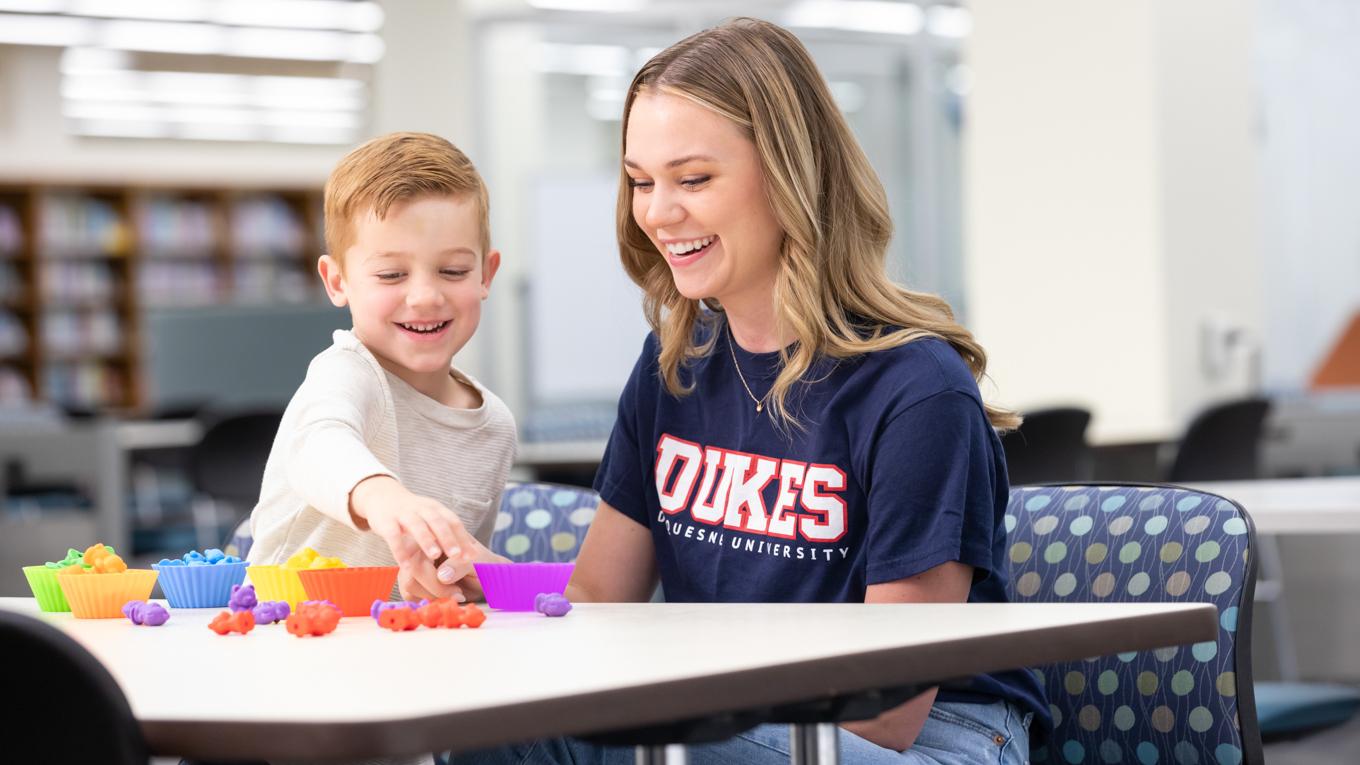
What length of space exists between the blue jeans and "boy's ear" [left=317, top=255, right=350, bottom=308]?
478 mm

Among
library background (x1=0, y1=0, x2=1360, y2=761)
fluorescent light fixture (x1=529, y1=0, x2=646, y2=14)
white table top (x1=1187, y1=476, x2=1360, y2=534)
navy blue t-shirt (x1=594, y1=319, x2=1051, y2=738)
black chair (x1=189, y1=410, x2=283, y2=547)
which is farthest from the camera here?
fluorescent light fixture (x1=529, y1=0, x2=646, y2=14)

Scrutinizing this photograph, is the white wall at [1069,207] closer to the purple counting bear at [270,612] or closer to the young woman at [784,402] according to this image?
the young woman at [784,402]

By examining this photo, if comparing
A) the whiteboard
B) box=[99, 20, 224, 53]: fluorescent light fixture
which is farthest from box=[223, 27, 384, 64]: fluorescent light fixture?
the whiteboard

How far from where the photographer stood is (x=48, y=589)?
4.28 feet

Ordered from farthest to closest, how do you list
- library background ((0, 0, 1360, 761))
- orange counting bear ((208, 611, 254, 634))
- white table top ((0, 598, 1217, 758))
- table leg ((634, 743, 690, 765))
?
library background ((0, 0, 1360, 761)) < orange counting bear ((208, 611, 254, 634)) < table leg ((634, 743, 690, 765)) < white table top ((0, 598, 1217, 758))

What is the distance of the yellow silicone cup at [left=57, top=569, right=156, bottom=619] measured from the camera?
1.21m

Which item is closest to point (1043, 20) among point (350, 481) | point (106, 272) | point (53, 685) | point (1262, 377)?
point (1262, 377)

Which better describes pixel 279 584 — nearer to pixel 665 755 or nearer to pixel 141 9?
pixel 665 755

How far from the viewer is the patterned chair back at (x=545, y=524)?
1.82 metres

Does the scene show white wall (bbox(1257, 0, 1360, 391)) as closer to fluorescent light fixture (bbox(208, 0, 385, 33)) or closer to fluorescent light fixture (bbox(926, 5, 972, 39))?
fluorescent light fixture (bbox(926, 5, 972, 39))

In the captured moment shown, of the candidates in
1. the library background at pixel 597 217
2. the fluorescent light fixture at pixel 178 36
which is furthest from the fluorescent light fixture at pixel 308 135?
the fluorescent light fixture at pixel 178 36

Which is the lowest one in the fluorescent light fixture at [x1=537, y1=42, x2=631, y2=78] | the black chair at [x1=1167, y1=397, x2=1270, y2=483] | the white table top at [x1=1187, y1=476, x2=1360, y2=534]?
the black chair at [x1=1167, y1=397, x2=1270, y2=483]

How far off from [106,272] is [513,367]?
17.3 feet

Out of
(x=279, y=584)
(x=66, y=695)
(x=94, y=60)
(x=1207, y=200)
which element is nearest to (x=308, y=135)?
(x=94, y=60)
